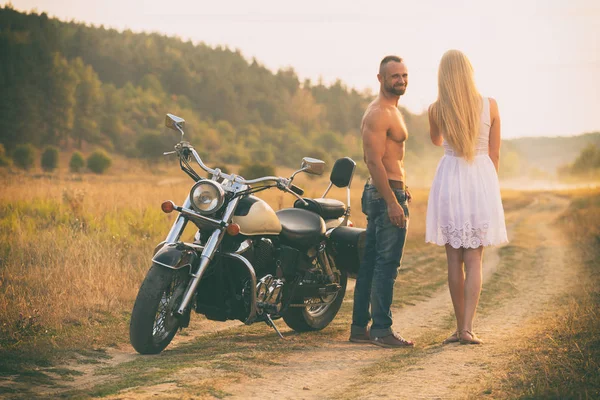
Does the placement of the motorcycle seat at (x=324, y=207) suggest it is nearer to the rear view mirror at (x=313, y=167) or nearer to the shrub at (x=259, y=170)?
the rear view mirror at (x=313, y=167)

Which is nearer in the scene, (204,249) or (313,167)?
(204,249)

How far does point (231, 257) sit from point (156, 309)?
0.72 meters

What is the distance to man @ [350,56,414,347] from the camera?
6582mm

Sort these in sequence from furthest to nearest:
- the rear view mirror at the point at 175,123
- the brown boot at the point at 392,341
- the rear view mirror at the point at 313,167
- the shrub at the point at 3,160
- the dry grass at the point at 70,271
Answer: the shrub at the point at 3,160
the dry grass at the point at 70,271
the brown boot at the point at 392,341
the rear view mirror at the point at 313,167
the rear view mirror at the point at 175,123

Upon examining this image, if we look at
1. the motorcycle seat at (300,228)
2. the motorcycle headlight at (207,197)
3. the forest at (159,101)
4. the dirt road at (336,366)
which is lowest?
the dirt road at (336,366)

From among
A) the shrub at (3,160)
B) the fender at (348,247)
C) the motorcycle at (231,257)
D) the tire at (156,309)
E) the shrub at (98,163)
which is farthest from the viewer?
the shrub at (98,163)

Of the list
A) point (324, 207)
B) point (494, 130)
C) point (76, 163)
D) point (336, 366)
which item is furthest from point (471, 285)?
point (76, 163)

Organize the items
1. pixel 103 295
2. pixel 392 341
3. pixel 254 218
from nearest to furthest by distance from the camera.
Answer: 1. pixel 254 218
2. pixel 392 341
3. pixel 103 295

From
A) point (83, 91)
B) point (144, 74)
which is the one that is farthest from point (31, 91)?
point (144, 74)

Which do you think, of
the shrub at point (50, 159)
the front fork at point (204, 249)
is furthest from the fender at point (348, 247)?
the shrub at point (50, 159)

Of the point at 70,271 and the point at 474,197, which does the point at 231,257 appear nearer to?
the point at 474,197

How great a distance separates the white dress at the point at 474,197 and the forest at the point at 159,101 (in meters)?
54.2

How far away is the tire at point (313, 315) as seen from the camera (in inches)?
286

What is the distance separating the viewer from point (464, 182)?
21.4ft
